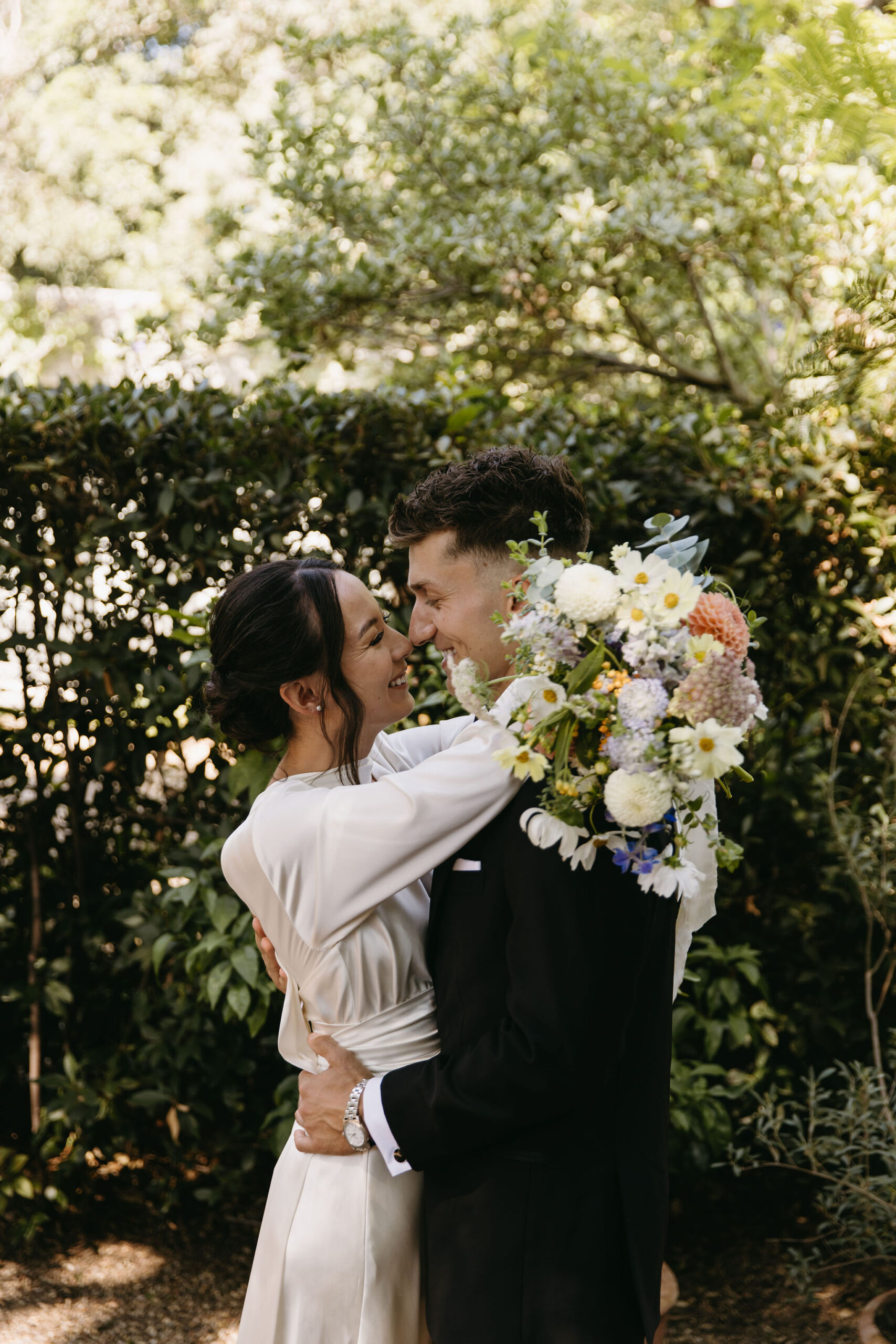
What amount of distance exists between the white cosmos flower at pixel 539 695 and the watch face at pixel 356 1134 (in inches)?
29.5

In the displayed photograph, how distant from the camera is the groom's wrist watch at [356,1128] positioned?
1.77 m

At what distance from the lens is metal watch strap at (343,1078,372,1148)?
5.82ft

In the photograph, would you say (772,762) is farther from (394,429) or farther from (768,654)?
(394,429)

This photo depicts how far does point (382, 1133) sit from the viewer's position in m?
1.71

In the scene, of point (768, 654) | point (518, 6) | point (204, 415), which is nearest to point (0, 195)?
point (518, 6)

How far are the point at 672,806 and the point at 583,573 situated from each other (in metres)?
0.34

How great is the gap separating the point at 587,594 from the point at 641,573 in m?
0.09

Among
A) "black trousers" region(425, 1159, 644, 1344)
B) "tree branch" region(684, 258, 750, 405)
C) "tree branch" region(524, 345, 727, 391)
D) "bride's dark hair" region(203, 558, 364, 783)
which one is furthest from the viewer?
"tree branch" region(524, 345, 727, 391)

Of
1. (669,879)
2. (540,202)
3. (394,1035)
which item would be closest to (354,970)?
(394,1035)

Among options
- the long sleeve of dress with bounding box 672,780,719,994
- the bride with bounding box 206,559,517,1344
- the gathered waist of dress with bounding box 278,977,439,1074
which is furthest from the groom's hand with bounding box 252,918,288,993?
the long sleeve of dress with bounding box 672,780,719,994

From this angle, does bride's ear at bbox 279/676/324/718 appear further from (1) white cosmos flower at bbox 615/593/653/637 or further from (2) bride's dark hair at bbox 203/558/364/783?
(1) white cosmos flower at bbox 615/593/653/637

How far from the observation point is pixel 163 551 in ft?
12.4

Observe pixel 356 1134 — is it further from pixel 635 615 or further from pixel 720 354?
pixel 720 354

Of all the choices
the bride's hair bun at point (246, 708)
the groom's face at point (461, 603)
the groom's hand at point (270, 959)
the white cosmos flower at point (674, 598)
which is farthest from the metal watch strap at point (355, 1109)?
the white cosmos flower at point (674, 598)
